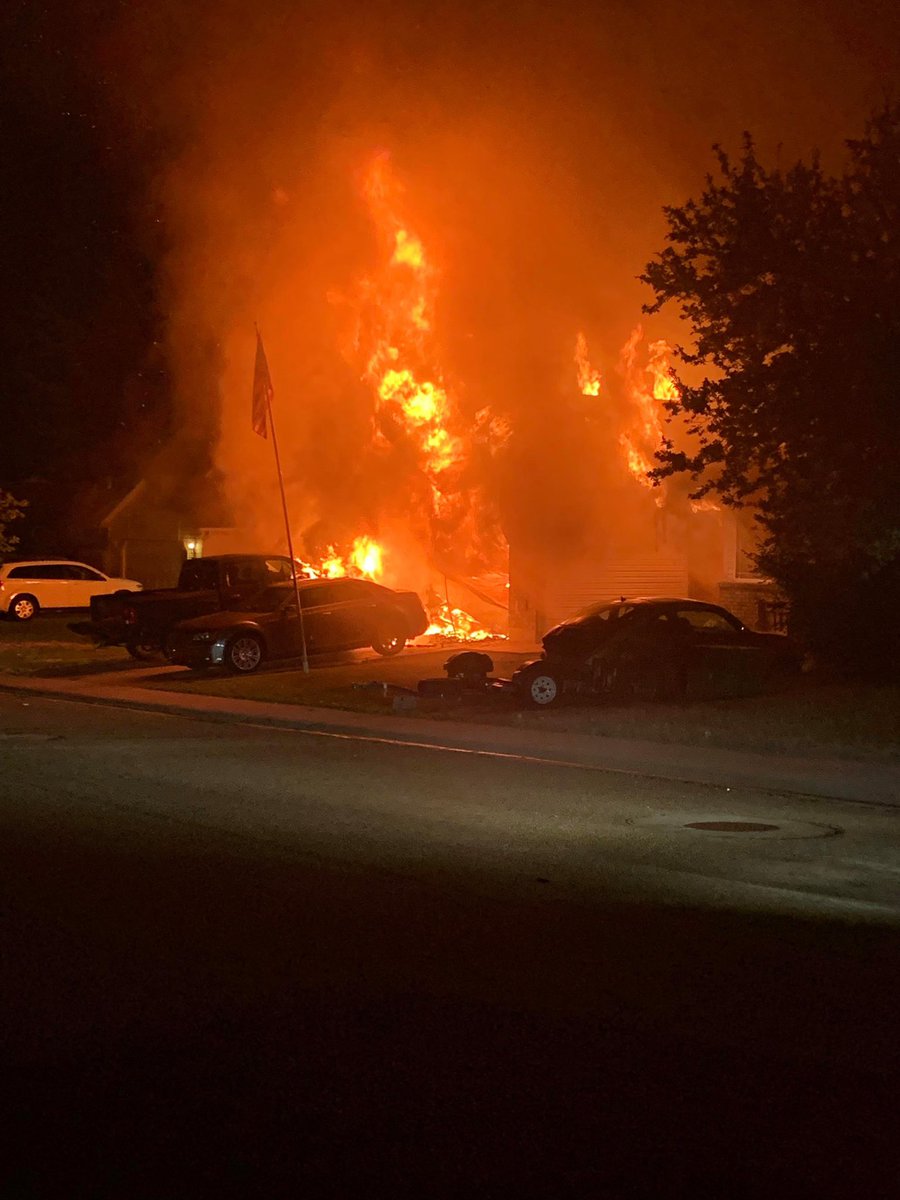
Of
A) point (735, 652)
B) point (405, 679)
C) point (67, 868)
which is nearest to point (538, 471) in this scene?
point (405, 679)

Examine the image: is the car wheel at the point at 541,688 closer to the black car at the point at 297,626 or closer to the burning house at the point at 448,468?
the black car at the point at 297,626

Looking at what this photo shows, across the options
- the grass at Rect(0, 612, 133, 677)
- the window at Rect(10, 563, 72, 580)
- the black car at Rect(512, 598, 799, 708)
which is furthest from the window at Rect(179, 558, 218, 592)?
the window at Rect(10, 563, 72, 580)

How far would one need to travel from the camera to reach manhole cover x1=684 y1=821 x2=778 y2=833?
36.2ft

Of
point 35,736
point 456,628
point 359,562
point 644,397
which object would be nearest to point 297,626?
point 456,628

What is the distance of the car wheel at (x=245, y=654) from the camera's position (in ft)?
80.0

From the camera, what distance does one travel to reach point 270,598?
25.8 meters

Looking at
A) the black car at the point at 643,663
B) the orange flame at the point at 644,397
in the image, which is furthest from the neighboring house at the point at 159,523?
the black car at the point at 643,663

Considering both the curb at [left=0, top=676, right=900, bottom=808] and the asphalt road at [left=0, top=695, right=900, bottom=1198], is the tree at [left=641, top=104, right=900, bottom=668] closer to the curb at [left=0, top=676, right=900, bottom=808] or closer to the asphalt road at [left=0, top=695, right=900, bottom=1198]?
the curb at [left=0, top=676, right=900, bottom=808]

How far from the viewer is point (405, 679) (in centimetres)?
2298

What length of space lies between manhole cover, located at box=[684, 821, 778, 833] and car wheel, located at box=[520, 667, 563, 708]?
789 centimetres

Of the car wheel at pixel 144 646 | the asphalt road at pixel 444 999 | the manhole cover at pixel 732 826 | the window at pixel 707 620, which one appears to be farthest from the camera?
the car wheel at pixel 144 646

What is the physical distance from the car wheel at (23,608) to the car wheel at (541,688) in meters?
25.1

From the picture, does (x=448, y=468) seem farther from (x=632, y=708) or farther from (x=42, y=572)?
(x=42, y=572)

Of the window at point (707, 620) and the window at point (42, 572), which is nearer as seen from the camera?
the window at point (707, 620)
